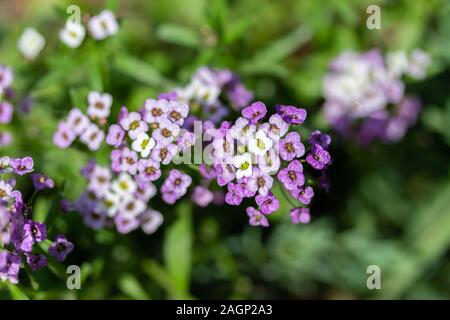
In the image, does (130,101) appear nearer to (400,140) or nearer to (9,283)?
(9,283)

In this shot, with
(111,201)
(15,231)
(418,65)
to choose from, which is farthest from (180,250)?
(418,65)

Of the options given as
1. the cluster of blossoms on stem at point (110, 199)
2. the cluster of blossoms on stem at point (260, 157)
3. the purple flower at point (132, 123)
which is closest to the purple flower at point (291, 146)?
the cluster of blossoms on stem at point (260, 157)

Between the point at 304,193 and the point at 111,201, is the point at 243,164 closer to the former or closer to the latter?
the point at 304,193

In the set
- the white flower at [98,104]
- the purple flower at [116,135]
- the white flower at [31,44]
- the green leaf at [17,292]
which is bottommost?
the green leaf at [17,292]

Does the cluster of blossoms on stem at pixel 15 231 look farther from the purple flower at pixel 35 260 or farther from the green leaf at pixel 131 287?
the green leaf at pixel 131 287

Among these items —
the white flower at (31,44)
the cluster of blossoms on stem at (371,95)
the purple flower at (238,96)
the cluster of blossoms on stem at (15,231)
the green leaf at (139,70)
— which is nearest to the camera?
the cluster of blossoms on stem at (15,231)

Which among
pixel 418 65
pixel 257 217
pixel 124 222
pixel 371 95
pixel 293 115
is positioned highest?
pixel 418 65

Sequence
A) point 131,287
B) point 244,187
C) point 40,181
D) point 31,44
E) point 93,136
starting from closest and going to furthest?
point 244,187 → point 40,181 → point 93,136 → point 131,287 → point 31,44
